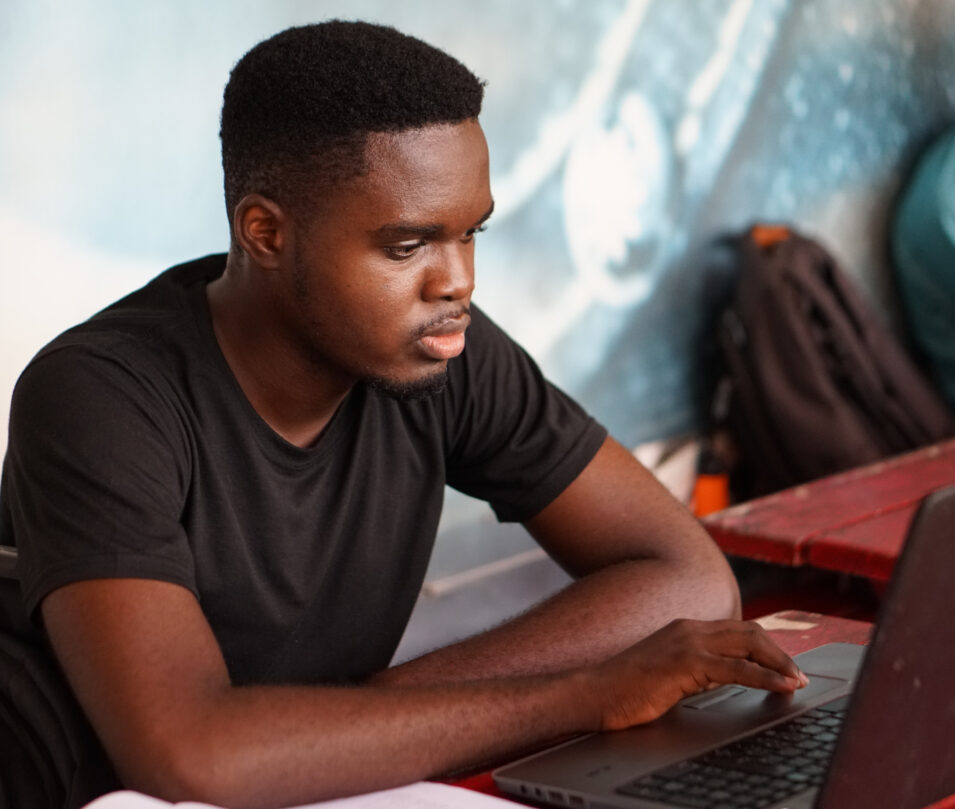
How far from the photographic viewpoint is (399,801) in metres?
1.07

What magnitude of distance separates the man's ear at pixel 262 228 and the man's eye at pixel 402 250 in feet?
0.39

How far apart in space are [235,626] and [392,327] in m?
0.36

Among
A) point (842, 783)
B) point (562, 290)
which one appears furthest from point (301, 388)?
point (562, 290)

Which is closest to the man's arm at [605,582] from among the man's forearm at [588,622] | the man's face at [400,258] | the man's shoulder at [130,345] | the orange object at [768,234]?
the man's forearm at [588,622]

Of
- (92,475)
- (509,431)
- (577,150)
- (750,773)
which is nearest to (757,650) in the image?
(750,773)

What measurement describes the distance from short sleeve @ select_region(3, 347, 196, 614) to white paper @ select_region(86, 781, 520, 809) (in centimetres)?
21

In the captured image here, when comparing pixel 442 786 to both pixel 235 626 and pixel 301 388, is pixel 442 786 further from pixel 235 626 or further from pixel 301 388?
pixel 301 388

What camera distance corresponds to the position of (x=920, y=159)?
13.4 ft

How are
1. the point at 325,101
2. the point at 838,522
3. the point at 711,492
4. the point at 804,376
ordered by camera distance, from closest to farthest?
1. the point at 325,101
2. the point at 838,522
3. the point at 804,376
4. the point at 711,492

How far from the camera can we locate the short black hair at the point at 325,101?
129 centimetres

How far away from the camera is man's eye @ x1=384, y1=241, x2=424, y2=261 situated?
130 cm

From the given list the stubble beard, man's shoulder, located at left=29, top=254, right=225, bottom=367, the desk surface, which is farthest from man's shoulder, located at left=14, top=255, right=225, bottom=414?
the desk surface

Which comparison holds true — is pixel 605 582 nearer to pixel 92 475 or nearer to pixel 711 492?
pixel 92 475

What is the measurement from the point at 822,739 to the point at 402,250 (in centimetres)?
59
